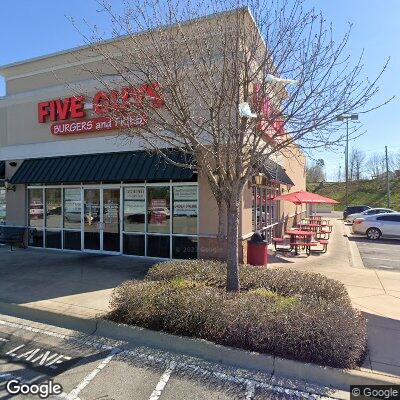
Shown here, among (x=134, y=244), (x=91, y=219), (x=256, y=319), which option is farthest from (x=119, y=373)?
(x=91, y=219)

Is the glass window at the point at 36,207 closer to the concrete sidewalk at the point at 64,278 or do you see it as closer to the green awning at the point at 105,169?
the green awning at the point at 105,169

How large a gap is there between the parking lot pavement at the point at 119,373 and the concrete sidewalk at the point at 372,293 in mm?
1217

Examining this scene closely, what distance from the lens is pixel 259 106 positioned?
621cm

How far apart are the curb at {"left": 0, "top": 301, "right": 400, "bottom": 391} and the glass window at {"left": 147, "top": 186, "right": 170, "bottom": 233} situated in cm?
575

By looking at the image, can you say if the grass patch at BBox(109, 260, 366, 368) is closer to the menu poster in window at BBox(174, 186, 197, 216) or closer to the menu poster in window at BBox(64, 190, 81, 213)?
the menu poster in window at BBox(174, 186, 197, 216)

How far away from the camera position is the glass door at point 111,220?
42.2 ft

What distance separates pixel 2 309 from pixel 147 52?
5.55 metres

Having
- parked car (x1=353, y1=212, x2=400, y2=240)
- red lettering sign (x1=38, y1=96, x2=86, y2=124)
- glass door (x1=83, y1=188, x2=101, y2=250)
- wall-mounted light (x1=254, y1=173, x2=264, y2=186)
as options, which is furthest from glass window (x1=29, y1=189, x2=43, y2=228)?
parked car (x1=353, y1=212, x2=400, y2=240)

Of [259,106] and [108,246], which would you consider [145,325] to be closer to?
[259,106]

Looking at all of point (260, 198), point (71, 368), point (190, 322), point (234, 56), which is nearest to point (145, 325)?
point (190, 322)

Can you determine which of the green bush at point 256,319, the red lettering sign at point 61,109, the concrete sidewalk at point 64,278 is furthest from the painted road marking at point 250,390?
the red lettering sign at point 61,109

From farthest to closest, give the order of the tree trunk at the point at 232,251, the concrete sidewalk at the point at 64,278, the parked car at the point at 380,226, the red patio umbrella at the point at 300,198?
1. the parked car at the point at 380,226
2. the red patio umbrella at the point at 300,198
3. the concrete sidewalk at the point at 64,278
4. the tree trunk at the point at 232,251

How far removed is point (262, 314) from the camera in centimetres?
508

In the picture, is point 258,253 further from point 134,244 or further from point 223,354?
point 223,354
